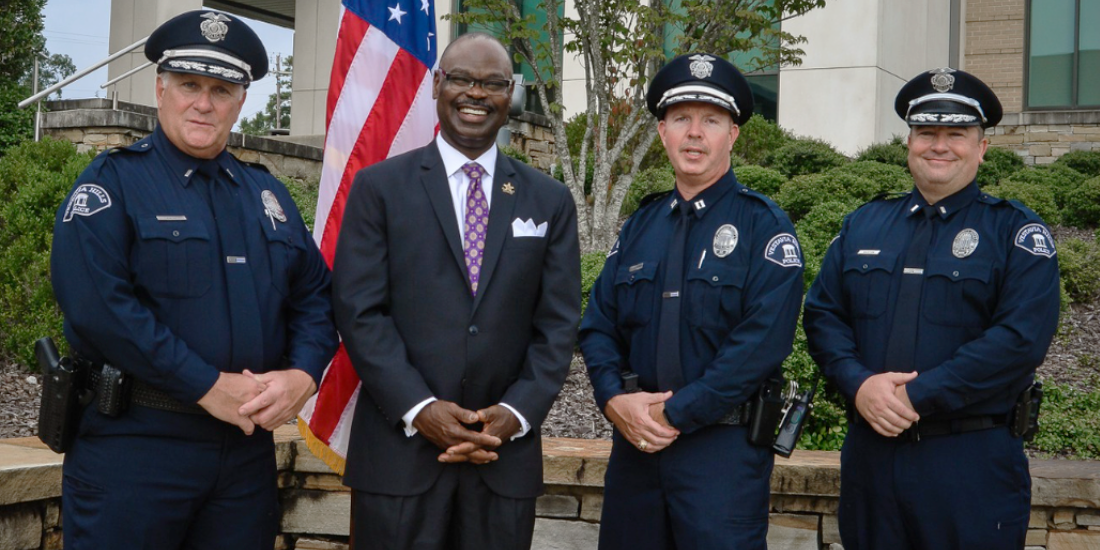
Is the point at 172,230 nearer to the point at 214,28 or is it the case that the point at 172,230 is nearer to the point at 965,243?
the point at 214,28

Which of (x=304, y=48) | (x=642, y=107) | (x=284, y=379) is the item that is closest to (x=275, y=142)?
(x=642, y=107)

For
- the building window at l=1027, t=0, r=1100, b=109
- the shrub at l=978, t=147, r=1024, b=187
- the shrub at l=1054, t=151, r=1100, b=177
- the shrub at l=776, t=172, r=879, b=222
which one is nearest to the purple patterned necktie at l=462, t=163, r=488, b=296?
the shrub at l=776, t=172, r=879, b=222

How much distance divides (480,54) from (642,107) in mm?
5409

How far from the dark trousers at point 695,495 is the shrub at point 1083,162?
11.1 m

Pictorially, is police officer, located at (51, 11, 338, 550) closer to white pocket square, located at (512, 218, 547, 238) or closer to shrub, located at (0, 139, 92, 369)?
white pocket square, located at (512, 218, 547, 238)

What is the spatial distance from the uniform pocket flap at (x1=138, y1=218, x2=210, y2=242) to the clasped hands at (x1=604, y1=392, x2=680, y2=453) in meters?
1.29

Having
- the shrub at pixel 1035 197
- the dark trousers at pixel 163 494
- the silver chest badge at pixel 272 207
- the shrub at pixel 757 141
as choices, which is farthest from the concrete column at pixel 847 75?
the dark trousers at pixel 163 494

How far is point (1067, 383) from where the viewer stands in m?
6.04

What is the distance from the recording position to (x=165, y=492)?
9.00ft

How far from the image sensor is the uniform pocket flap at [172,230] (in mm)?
2809

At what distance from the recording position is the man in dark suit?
2.94 meters

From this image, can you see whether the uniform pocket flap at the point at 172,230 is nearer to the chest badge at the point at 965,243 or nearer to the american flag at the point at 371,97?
the american flag at the point at 371,97

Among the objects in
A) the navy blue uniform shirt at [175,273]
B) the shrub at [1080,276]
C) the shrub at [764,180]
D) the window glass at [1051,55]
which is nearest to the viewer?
the navy blue uniform shirt at [175,273]

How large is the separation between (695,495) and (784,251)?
2.55 ft
